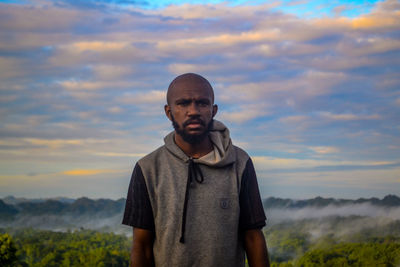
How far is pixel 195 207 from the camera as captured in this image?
199 inches

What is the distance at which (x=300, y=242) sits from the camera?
158 meters

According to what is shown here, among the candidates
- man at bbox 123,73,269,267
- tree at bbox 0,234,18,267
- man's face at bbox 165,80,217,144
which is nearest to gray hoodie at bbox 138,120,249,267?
man at bbox 123,73,269,267

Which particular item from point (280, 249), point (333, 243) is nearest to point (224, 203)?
point (280, 249)

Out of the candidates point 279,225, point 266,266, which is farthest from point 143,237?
point 279,225

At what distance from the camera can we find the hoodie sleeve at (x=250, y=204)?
5195 mm

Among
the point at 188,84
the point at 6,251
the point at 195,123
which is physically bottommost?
the point at 6,251

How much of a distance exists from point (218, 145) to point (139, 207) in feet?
3.44

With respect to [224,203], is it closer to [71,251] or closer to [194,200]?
[194,200]

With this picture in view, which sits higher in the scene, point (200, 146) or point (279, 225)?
point (200, 146)

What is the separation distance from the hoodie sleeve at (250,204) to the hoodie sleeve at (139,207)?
3.11 ft

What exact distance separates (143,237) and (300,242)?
159168mm

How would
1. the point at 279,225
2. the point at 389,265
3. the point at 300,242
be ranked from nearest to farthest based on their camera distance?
1. the point at 389,265
2. the point at 300,242
3. the point at 279,225

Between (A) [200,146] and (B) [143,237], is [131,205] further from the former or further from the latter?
(A) [200,146]

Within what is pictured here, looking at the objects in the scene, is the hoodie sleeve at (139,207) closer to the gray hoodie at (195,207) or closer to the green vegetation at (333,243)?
the gray hoodie at (195,207)
